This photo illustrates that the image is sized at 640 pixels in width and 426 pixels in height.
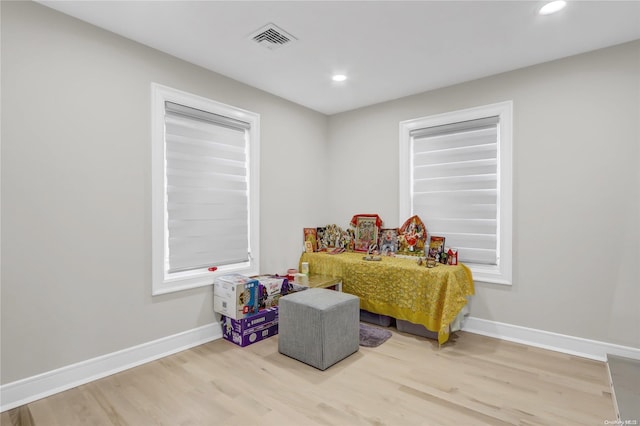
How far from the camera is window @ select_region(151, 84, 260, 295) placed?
2.71 meters

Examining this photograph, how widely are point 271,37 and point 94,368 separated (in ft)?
9.48

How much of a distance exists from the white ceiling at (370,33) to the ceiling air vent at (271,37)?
45 mm

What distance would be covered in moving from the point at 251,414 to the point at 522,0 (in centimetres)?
321

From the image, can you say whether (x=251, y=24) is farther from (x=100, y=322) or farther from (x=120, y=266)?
(x=100, y=322)

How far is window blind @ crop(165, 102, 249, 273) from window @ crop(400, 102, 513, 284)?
193 cm

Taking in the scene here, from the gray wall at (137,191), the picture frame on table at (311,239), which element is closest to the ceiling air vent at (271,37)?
the gray wall at (137,191)

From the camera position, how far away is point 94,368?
7.57ft

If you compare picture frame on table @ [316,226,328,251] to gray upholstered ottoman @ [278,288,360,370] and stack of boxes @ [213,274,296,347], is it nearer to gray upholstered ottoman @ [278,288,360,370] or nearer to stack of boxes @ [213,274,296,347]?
stack of boxes @ [213,274,296,347]

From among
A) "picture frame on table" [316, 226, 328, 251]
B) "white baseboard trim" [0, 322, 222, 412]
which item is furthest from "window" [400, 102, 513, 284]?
"white baseboard trim" [0, 322, 222, 412]

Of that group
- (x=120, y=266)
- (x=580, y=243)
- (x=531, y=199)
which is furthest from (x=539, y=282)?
(x=120, y=266)

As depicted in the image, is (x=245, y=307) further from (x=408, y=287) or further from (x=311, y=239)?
(x=408, y=287)

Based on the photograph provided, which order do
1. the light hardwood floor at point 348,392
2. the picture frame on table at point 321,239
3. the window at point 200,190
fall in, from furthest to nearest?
the picture frame on table at point 321,239, the window at point 200,190, the light hardwood floor at point 348,392

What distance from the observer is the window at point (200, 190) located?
8.91 feet

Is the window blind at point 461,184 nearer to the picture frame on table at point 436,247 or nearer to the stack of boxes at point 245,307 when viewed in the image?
the picture frame on table at point 436,247
